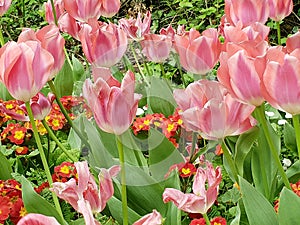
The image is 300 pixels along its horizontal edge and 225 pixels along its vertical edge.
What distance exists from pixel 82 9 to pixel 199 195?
2.67ft

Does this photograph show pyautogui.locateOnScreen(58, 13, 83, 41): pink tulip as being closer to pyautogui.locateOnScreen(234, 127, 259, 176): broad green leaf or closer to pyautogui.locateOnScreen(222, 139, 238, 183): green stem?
pyautogui.locateOnScreen(234, 127, 259, 176): broad green leaf

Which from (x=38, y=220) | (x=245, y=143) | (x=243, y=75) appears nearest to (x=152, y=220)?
(x=38, y=220)

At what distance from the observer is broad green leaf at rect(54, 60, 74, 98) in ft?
7.52

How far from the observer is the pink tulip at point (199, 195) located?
2.99 ft

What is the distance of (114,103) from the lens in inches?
38.3

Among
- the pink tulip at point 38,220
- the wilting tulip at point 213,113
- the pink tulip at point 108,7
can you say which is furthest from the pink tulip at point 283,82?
the pink tulip at point 108,7

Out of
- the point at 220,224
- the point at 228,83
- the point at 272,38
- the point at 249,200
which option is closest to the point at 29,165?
the point at 220,224

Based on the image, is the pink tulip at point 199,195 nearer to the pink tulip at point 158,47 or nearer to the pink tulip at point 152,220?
the pink tulip at point 152,220

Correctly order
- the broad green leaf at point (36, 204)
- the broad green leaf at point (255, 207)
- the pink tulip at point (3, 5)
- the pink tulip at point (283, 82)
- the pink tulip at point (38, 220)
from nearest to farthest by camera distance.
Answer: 1. the pink tulip at point (38, 220)
2. the pink tulip at point (283, 82)
3. the broad green leaf at point (255, 207)
4. the broad green leaf at point (36, 204)
5. the pink tulip at point (3, 5)

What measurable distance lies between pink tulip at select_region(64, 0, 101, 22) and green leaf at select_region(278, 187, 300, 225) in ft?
2.62

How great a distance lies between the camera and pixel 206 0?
4.37 metres

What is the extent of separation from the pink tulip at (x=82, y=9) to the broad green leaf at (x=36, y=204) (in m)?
0.52

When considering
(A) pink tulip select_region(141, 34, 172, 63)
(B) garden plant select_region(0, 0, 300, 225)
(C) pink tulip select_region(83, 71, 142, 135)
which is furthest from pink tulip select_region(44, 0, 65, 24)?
(C) pink tulip select_region(83, 71, 142, 135)

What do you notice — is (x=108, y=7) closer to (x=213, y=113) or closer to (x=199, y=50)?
(x=199, y=50)
